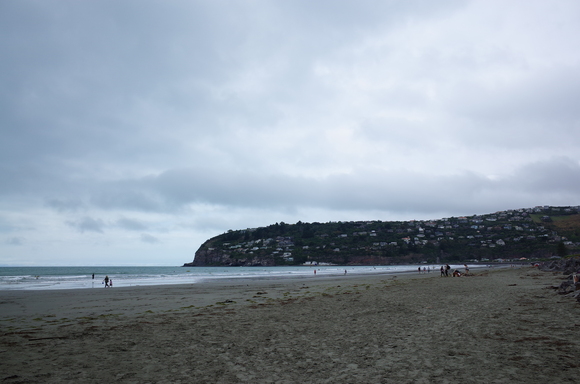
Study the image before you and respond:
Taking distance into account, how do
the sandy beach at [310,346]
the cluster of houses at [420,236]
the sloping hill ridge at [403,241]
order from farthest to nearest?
the cluster of houses at [420,236], the sloping hill ridge at [403,241], the sandy beach at [310,346]

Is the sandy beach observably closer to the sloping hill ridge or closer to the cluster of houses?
the sloping hill ridge

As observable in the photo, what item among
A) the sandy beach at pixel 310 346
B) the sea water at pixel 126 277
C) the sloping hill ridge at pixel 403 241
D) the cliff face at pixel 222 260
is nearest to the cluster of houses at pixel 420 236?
the sloping hill ridge at pixel 403 241

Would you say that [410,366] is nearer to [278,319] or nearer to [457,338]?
[457,338]

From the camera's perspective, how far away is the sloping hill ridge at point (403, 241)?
117 m

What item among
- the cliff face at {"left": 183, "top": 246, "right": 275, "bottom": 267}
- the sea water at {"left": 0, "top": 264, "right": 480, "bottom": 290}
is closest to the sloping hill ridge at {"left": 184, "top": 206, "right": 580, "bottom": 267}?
the cliff face at {"left": 183, "top": 246, "right": 275, "bottom": 267}

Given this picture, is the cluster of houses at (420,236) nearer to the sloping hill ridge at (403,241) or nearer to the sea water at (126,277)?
the sloping hill ridge at (403,241)

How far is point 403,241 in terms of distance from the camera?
469ft

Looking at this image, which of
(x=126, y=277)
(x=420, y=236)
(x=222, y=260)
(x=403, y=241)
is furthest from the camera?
(x=222, y=260)

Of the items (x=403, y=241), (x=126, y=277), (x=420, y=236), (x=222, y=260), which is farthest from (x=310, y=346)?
(x=222, y=260)

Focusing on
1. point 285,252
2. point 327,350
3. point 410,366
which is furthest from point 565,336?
point 285,252

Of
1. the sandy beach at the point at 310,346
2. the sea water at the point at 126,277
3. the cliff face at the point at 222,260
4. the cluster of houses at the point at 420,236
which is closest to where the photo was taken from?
the sandy beach at the point at 310,346

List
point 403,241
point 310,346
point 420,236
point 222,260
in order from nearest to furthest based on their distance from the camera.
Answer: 1. point 310,346
2. point 403,241
3. point 420,236
4. point 222,260

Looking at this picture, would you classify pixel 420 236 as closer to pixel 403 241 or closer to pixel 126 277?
pixel 403 241

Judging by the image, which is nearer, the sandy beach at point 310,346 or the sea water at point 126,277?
the sandy beach at point 310,346
